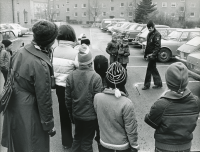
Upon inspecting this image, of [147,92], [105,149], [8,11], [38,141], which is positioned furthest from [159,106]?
[8,11]

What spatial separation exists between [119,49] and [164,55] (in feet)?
17.4

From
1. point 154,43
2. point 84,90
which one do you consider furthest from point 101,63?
point 154,43

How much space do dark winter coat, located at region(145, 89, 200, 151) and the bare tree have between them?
7219 centimetres

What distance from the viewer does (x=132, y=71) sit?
1059 cm

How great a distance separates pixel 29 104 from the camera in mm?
2723

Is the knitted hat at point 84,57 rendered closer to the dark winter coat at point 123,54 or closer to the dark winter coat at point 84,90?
the dark winter coat at point 84,90

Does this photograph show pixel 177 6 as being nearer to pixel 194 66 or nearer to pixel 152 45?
pixel 194 66

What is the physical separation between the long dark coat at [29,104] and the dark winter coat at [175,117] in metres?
1.13

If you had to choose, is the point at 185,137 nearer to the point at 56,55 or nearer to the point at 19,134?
the point at 19,134

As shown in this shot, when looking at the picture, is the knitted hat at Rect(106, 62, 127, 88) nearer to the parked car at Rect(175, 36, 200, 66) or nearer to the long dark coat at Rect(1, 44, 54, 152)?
the long dark coat at Rect(1, 44, 54, 152)

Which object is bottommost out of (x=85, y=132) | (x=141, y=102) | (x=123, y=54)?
(x=141, y=102)

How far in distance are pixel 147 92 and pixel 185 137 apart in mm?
4961

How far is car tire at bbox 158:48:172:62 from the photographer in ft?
41.8

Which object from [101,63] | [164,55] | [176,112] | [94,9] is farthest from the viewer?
[94,9]
